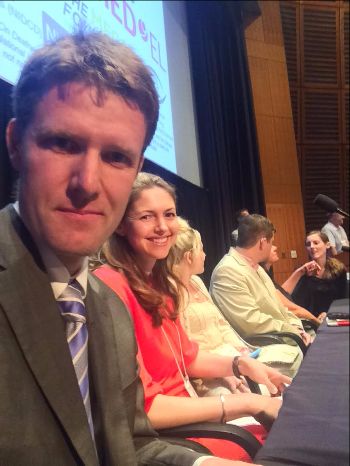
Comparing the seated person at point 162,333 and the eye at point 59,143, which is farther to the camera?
the seated person at point 162,333

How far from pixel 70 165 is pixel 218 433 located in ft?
1.51

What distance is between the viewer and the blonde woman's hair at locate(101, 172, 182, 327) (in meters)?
A: 0.60

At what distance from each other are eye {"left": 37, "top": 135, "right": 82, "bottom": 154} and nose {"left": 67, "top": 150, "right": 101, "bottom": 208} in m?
0.01

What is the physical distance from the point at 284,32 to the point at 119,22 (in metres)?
0.29

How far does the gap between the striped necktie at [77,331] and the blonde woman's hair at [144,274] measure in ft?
0.35

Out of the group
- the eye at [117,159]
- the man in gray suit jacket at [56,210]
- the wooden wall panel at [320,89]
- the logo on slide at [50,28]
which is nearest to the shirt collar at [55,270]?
the man in gray suit jacket at [56,210]

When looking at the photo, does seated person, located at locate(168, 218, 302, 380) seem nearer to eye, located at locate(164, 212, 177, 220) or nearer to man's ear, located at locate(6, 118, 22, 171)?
eye, located at locate(164, 212, 177, 220)

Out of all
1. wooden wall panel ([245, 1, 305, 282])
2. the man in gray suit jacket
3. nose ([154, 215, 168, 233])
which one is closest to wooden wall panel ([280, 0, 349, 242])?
wooden wall panel ([245, 1, 305, 282])

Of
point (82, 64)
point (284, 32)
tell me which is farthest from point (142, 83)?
point (284, 32)

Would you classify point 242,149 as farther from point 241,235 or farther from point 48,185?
point 48,185

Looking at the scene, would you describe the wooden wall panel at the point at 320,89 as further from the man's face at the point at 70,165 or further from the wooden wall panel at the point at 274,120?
the man's face at the point at 70,165

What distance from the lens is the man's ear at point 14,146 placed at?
45 centimetres

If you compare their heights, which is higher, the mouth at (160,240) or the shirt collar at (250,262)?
the mouth at (160,240)

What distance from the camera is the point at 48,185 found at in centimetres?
43
